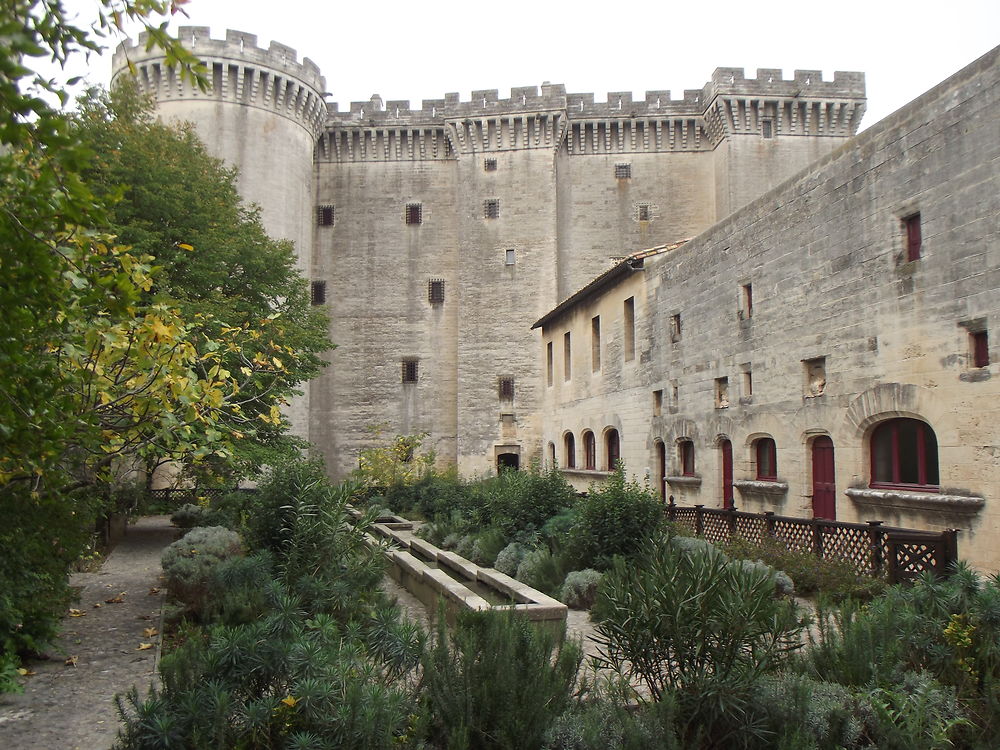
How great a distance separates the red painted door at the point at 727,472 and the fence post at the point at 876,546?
6123 mm

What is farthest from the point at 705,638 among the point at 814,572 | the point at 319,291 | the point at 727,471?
the point at 319,291

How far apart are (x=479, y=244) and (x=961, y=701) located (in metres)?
30.2

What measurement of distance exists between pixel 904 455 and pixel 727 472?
16.8 ft

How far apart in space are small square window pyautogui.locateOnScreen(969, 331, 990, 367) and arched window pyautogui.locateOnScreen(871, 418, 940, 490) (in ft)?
4.22

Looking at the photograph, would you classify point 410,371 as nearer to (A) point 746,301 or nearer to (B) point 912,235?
(A) point 746,301

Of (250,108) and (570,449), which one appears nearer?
(570,449)

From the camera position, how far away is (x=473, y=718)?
481 centimetres

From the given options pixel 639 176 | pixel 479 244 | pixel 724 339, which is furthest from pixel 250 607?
pixel 639 176

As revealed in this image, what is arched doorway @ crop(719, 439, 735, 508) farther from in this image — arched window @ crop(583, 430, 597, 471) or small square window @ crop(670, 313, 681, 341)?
arched window @ crop(583, 430, 597, 471)

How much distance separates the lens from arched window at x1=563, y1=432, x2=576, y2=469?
26.8 meters

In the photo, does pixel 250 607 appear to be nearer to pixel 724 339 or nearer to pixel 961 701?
pixel 961 701

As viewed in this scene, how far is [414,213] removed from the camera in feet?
120

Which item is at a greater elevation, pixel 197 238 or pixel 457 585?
pixel 197 238

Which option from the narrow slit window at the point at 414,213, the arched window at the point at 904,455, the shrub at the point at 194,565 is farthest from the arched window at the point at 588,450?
the shrub at the point at 194,565
